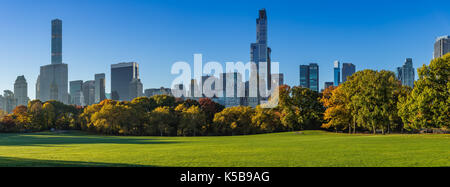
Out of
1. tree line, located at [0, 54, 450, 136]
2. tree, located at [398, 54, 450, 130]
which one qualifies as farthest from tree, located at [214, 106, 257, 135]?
tree, located at [398, 54, 450, 130]

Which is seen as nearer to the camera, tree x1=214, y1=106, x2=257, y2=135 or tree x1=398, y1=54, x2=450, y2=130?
tree x1=398, y1=54, x2=450, y2=130

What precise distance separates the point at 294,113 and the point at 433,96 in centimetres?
2820

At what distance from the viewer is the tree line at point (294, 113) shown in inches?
1711

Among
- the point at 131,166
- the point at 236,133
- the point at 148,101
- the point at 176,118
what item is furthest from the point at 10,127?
the point at 131,166

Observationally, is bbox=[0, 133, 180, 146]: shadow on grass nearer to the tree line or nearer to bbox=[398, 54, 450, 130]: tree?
the tree line

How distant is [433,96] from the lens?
4212 cm

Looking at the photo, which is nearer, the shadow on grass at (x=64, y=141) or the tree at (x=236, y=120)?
the shadow on grass at (x=64, y=141)

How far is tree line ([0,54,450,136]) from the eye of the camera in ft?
143

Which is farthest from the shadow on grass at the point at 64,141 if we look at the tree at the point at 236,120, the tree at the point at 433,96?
the tree at the point at 433,96

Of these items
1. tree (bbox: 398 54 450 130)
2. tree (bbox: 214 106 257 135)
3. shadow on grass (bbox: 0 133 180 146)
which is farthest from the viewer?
tree (bbox: 214 106 257 135)

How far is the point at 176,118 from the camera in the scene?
253 ft

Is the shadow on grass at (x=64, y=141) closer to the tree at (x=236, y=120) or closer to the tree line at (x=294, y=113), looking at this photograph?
the tree line at (x=294, y=113)
